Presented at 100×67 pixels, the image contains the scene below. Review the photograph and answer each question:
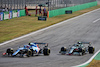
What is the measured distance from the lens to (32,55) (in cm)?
2045

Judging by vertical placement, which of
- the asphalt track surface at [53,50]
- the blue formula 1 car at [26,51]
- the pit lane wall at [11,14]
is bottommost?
the asphalt track surface at [53,50]

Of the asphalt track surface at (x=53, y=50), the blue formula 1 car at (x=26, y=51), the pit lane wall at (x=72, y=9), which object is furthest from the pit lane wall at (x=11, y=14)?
the blue formula 1 car at (x=26, y=51)

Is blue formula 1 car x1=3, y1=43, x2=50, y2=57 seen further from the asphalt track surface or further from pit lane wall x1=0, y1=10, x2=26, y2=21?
pit lane wall x1=0, y1=10, x2=26, y2=21

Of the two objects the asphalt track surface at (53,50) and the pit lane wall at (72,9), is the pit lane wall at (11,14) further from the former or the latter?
the asphalt track surface at (53,50)

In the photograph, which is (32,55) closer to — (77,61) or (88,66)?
(77,61)

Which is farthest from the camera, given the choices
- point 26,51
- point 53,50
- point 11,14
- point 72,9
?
point 72,9

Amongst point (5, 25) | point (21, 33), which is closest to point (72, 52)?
point (21, 33)

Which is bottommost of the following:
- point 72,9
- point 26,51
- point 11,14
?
point 26,51

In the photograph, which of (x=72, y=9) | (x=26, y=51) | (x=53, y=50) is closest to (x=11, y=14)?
(x=72, y=9)

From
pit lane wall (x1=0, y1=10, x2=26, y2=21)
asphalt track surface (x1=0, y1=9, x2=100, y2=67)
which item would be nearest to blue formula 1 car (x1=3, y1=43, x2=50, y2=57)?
asphalt track surface (x1=0, y1=9, x2=100, y2=67)

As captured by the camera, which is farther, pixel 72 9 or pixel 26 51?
pixel 72 9

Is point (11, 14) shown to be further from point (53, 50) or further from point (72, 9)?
point (53, 50)

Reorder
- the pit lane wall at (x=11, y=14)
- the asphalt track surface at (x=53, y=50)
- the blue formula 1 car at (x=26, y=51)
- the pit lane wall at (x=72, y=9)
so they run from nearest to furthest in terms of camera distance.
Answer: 1. the asphalt track surface at (x=53, y=50)
2. the blue formula 1 car at (x=26, y=51)
3. the pit lane wall at (x=11, y=14)
4. the pit lane wall at (x=72, y=9)

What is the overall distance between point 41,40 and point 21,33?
556cm
